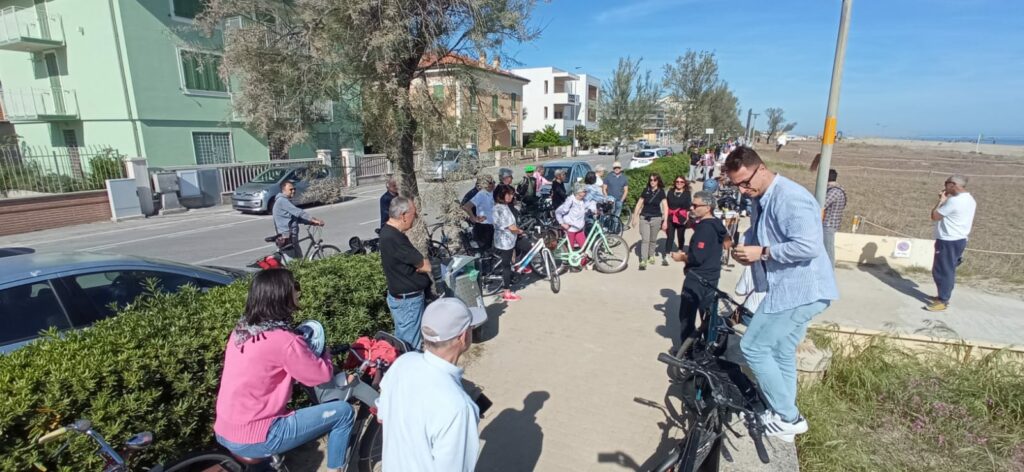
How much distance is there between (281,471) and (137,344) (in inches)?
46.2

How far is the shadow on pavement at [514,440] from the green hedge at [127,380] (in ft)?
6.05

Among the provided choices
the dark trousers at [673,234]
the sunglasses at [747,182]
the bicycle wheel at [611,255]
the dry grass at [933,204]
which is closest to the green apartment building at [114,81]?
the bicycle wheel at [611,255]

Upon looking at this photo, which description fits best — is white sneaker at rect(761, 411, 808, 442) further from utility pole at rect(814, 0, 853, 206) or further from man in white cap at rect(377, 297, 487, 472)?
utility pole at rect(814, 0, 853, 206)

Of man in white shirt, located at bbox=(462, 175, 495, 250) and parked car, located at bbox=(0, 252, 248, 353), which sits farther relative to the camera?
man in white shirt, located at bbox=(462, 175, 495, 250)

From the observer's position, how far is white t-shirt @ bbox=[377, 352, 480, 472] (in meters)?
1.69

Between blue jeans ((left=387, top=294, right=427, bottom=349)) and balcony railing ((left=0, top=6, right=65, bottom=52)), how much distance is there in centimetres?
2301

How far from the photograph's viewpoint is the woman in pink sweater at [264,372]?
2346 mm

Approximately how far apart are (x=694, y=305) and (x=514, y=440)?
225cm

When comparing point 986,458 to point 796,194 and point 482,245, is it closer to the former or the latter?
point 796,194

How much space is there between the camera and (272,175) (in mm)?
17266

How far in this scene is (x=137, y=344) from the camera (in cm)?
283

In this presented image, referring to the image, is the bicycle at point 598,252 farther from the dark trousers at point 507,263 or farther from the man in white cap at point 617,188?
the man in white cap at point 617,188

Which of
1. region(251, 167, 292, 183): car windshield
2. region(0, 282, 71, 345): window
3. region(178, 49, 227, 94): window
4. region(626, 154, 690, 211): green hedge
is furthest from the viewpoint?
region(178, 49, 227, 94): window

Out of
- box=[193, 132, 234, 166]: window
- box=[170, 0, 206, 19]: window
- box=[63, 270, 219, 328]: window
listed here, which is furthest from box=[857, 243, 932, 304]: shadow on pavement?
box=[170, 0, 206, 19]: window
